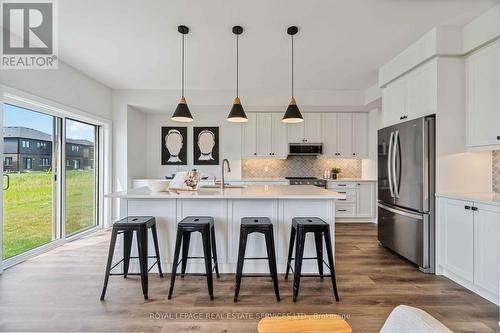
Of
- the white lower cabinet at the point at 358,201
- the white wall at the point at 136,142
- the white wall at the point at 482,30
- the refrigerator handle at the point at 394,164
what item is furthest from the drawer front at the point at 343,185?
the white wall at the point at 136,142

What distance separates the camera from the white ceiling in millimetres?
2488

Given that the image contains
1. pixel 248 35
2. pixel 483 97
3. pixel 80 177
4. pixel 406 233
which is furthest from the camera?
pixel 80 177

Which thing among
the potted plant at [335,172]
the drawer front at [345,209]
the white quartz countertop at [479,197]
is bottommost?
the drawer front at [345,209]

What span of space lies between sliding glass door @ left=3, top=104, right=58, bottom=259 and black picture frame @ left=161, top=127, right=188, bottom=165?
7.30ft

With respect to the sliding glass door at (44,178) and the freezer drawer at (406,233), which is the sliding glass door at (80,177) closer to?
the sliding glass door at (44,178)

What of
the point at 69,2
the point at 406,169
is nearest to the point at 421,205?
the point at 406,169

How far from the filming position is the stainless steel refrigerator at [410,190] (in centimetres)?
288

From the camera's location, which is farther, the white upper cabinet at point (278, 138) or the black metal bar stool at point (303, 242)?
the white upper cabinet at point (278, 138)

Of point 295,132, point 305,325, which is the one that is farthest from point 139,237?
point 295,132

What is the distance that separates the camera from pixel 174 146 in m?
5.87

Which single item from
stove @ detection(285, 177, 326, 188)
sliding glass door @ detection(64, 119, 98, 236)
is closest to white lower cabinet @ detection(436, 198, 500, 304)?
stove @ detection(285, 177, 326, 188)

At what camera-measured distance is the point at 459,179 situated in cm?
289

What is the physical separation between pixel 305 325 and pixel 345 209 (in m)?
4.69

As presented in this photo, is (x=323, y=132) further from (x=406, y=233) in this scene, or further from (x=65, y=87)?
(x=65, y=87)
